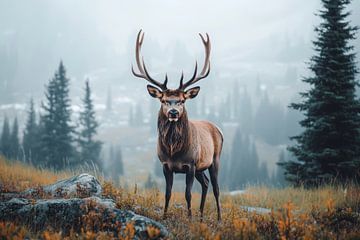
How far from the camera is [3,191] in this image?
22.6 feet

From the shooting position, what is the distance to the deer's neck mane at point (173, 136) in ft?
20.1

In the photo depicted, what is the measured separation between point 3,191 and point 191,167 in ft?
12.5

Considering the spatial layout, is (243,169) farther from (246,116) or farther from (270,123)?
(246,116)

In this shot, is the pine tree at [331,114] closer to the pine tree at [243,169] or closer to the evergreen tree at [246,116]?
the pine tree at [243,169]

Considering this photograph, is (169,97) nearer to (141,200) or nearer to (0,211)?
(141,200)

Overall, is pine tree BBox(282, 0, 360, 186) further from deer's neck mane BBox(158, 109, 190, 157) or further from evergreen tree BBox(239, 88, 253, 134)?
evergreen tree BBox(239, 88, 253, 134)

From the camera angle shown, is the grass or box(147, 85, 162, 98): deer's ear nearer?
the grass

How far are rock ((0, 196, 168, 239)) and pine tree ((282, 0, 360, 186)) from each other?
9.16m

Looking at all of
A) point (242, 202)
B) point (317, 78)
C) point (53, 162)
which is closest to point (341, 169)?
point (317, 78)

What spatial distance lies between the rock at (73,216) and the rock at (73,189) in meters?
1.38

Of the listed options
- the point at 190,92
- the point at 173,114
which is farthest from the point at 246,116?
the point at 173,114

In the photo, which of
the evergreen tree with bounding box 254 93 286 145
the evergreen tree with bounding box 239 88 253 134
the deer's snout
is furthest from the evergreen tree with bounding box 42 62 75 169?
the evergreen tree with bounding box 239 88 253 134

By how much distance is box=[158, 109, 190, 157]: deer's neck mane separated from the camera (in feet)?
20.1

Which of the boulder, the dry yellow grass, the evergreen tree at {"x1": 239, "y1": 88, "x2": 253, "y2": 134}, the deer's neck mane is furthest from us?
the evergreen tree at {"x1": 239, "y1": 88, "x2": 253, "y2": 134}
